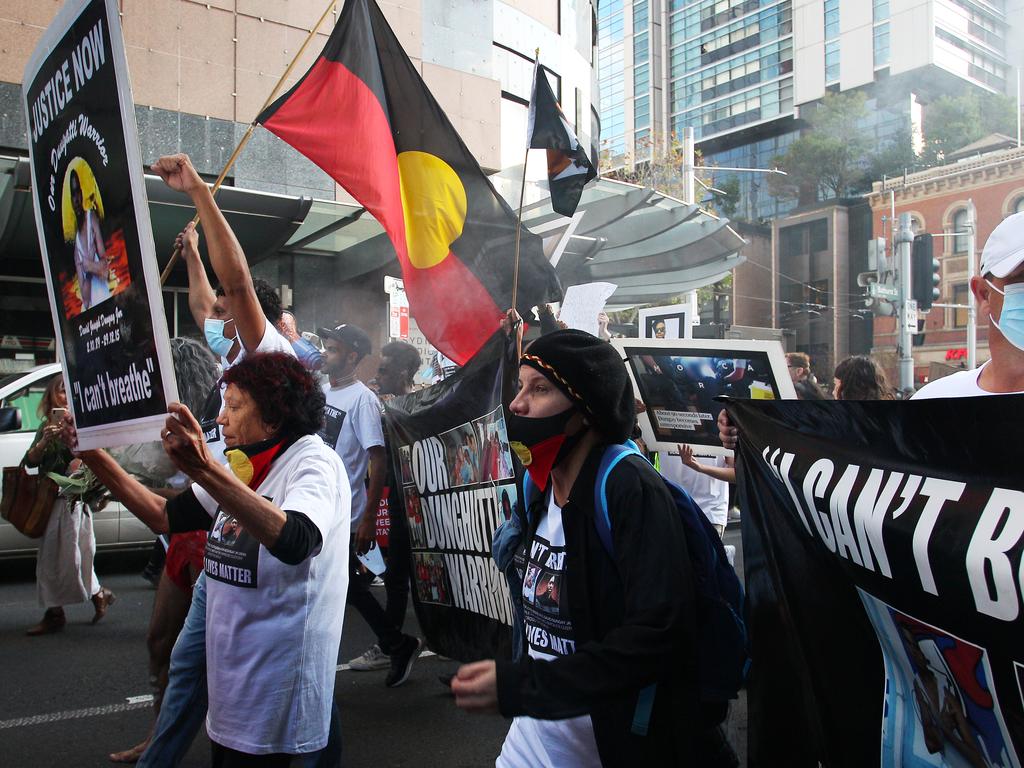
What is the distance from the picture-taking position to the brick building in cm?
3459

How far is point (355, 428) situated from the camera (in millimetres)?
5035

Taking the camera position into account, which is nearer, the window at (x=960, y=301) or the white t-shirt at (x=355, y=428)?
the white t-shirt at (x=355, y=428)

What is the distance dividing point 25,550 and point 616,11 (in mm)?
66515

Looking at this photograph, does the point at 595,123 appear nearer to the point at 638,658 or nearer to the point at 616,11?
the point at 638,658

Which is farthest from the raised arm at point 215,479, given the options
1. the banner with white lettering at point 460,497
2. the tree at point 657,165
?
the tree at point 657,165

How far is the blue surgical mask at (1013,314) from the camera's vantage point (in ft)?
7.11

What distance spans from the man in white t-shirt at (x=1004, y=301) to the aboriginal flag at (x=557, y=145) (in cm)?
278

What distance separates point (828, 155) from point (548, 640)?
150ft

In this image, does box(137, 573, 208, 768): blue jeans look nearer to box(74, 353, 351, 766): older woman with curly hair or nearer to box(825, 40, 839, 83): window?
box(74, 353, 351, 766): older woman with curly hair

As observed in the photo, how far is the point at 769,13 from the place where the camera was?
63625 millimetres

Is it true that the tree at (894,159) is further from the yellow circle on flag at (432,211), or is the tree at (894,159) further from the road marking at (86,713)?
the road marking at (86,713)

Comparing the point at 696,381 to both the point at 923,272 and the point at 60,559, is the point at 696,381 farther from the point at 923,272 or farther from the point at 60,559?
the point at 923,272

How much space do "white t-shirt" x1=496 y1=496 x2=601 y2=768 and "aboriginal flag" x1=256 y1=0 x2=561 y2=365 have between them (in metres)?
2.17

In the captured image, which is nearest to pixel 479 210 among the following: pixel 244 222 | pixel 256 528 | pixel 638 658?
pixel 256 528
